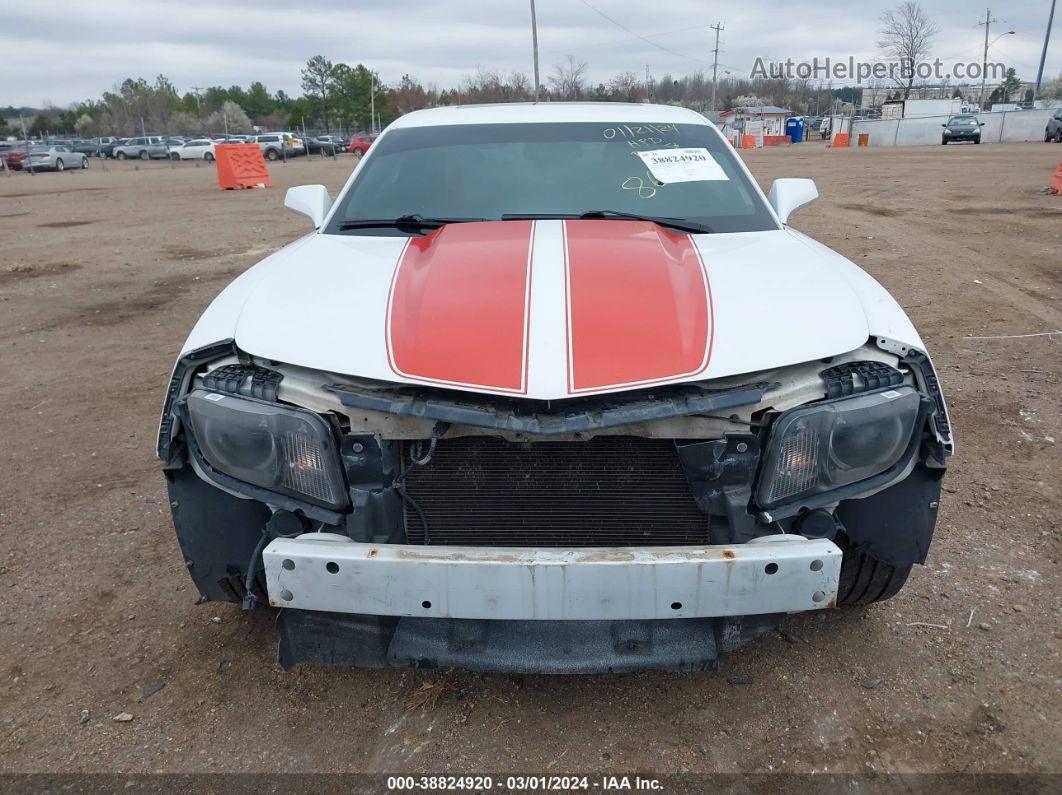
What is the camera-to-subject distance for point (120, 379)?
498cm

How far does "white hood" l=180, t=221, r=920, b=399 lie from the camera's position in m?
1.86

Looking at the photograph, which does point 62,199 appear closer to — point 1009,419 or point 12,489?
point 12,489

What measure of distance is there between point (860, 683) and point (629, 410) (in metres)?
1.18

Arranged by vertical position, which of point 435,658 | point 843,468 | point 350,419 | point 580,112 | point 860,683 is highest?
point 580,112

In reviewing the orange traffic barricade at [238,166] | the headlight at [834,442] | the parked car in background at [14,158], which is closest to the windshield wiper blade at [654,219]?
the headlight at [834,442]

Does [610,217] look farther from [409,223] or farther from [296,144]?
[296,144]

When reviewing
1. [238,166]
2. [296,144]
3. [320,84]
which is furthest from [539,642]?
[320,84]

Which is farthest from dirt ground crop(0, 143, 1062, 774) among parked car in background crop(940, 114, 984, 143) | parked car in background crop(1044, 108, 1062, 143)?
parked car in background crop(940, 114, 984, 143)

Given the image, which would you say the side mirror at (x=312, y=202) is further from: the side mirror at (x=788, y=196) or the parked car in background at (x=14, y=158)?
the parked car in background at (x=14, y=158)

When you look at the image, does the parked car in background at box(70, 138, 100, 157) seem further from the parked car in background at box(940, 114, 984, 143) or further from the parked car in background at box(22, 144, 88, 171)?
the parked car in background at box(940, 114, 984, 143)

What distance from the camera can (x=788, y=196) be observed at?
3.29 m

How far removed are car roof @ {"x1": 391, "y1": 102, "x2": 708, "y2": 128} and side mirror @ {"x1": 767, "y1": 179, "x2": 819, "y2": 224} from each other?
A: 549 millimetres

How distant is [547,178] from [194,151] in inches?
1827

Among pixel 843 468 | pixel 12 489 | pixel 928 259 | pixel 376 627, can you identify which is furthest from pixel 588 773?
pixel 928 259
